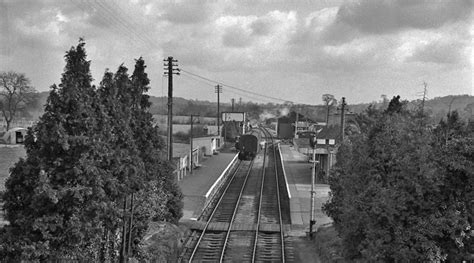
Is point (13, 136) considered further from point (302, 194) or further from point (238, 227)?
point (302, 194)

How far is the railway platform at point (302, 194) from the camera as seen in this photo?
80.0ft

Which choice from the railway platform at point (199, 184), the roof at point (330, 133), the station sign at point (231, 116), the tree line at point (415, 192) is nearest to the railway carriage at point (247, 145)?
the railway platform at point (199, 184)

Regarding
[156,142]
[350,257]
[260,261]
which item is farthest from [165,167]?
[350,257]

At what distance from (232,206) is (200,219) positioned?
4462mm

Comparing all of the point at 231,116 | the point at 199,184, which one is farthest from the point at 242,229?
the point at 231,116

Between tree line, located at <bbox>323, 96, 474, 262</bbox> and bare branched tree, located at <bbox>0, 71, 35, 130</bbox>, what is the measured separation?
1276 inches

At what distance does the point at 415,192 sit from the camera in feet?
32.6

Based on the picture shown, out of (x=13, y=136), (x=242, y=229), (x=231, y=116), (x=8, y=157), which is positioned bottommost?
(x=242, y=229)

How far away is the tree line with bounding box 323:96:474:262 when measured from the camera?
9.61 metres

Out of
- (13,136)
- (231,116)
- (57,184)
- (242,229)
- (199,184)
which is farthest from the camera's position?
(231,116)

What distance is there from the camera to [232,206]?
2856 centimetres

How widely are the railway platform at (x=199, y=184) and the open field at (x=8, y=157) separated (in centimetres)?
943

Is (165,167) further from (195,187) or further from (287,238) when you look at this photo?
(195,187)

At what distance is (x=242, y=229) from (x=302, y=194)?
987 centimetres
